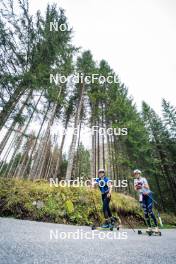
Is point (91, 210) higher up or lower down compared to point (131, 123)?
lower down

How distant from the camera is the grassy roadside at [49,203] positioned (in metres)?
5.77

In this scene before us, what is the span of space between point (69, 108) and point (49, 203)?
14440mm

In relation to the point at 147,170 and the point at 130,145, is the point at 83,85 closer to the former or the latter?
the point at 130,145

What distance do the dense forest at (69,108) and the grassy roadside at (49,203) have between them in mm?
3455

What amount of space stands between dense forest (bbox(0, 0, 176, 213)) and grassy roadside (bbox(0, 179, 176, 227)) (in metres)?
3.45

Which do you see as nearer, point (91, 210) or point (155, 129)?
point (91, 210)

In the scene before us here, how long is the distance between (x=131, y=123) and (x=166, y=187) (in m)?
13.8

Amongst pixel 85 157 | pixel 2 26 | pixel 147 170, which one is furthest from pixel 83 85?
pixel 85 157

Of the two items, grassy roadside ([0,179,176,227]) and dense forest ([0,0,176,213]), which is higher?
dense forest ([0,0,176,213])

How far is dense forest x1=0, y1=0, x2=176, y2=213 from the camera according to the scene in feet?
26.8

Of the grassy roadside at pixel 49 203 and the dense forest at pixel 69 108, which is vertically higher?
the dense forest at pixel 69 108

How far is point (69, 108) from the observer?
19.5 metres

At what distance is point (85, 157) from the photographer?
34188mm

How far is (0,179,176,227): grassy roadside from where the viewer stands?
227 inches
